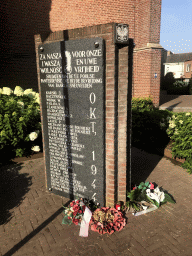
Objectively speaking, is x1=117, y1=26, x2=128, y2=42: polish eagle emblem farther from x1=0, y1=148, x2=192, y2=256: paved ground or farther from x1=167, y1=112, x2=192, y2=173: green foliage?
x1=167, y1=112, x2=192, y2=173: green foliage

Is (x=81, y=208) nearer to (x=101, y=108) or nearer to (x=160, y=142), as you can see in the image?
(x=101, y=108)

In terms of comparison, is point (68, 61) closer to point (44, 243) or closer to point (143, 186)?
point (143, 186)

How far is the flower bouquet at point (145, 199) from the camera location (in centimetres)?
390

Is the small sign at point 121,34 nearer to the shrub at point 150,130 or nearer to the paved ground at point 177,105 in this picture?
the shrub at point 150,130

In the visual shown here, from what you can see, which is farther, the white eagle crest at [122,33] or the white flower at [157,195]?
the white flower at [157,195]

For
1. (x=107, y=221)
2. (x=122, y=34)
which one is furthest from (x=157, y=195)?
(x=122, y=34)

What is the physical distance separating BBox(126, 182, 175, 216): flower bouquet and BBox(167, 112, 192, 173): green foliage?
1.74m

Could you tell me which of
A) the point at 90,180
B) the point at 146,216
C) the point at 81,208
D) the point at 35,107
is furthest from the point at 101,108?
the point at 35,107

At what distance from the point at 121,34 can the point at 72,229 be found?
3.12m

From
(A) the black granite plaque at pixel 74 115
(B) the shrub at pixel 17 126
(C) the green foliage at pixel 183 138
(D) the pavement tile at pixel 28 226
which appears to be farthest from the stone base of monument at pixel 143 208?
(B) the shrub at pixel 17 126

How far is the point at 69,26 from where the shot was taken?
11242 millimetres

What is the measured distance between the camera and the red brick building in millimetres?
10141

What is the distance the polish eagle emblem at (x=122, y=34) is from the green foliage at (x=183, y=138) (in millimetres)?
3233

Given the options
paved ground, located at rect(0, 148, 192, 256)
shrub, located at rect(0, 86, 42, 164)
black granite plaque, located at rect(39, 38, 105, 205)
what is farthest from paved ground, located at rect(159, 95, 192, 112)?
black granite plaque, located at rect(39, 38, 105, 205)
